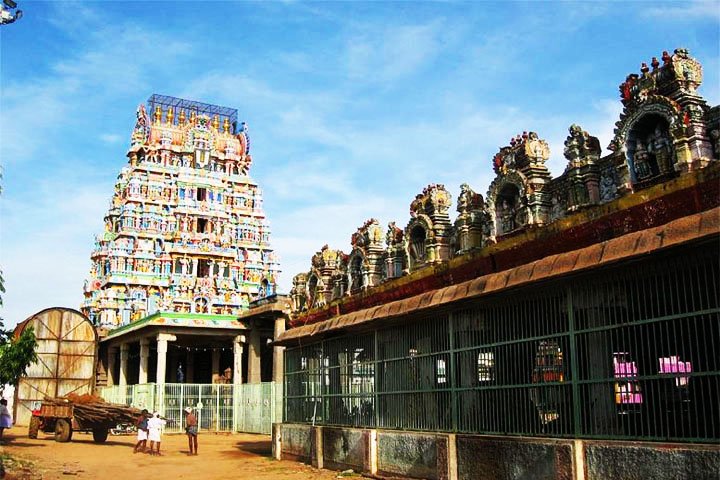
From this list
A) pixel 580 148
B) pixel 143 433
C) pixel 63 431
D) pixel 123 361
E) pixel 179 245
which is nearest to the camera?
pixel 580 148

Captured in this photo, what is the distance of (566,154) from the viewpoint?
12.6 metres

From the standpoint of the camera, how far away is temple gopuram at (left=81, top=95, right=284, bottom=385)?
48.5m

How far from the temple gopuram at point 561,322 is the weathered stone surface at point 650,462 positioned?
0.06ft

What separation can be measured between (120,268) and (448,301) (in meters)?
43.2

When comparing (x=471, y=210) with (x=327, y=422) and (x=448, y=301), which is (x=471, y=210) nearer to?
(x=448, y=301)

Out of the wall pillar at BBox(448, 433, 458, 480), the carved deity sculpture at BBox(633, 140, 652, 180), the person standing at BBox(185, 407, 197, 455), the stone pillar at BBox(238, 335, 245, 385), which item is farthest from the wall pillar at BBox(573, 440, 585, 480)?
the stone pillar at BBox(238, 335, 245, 385)

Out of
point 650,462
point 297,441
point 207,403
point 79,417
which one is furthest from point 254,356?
point 650,462

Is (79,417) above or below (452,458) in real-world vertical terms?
above

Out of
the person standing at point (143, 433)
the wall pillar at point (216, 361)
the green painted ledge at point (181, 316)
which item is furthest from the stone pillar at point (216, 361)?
the person standing at point (143, 433)

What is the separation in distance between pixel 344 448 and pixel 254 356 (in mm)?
19644

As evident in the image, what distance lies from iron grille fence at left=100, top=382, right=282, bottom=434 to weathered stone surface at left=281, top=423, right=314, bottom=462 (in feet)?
38.9

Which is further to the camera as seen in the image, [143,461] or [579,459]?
[143,461]

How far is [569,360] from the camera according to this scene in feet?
35.5

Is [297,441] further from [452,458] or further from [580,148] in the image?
[580,148]
